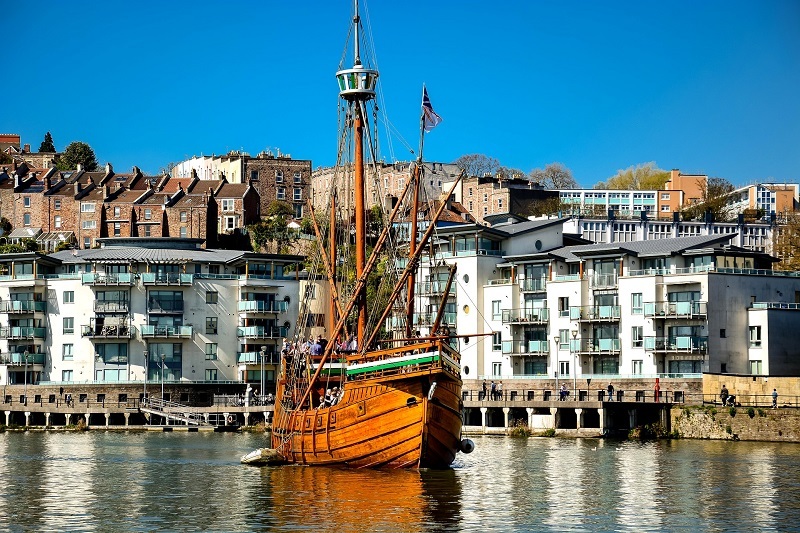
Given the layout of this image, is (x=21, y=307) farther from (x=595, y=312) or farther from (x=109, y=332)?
(x=595, y=312)

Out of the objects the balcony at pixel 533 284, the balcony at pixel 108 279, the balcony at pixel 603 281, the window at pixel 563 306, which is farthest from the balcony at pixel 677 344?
the balcony at pixel 108 279

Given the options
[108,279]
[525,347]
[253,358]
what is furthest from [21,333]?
[525,347]

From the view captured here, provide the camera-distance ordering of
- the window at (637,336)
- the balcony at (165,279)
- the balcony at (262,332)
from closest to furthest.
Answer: the window at (637,336) < the balcony at (165,279) < the balcony at (262,332)

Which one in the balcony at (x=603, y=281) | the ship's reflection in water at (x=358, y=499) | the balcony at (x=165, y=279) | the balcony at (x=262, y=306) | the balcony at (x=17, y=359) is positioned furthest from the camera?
the balcony at (x=262, y=306)

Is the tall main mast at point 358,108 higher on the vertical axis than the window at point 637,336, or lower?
higher

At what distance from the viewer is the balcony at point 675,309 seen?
113m

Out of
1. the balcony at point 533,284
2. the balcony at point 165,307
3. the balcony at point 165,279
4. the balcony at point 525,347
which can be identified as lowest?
the balcony at point 525,347

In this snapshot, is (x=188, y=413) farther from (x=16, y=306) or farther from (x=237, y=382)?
(x=16, y=306)

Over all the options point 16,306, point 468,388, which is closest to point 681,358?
point 468,388

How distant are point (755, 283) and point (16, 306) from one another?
69.6m

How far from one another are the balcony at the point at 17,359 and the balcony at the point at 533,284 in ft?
154

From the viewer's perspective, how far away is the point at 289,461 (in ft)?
267

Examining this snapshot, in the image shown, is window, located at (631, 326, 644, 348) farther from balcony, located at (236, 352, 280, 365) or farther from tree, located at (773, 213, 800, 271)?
balcony, located at (236, 352, 280, 365)

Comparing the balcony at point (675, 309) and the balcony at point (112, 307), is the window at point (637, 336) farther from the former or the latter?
the balcony at point (112, 307)
